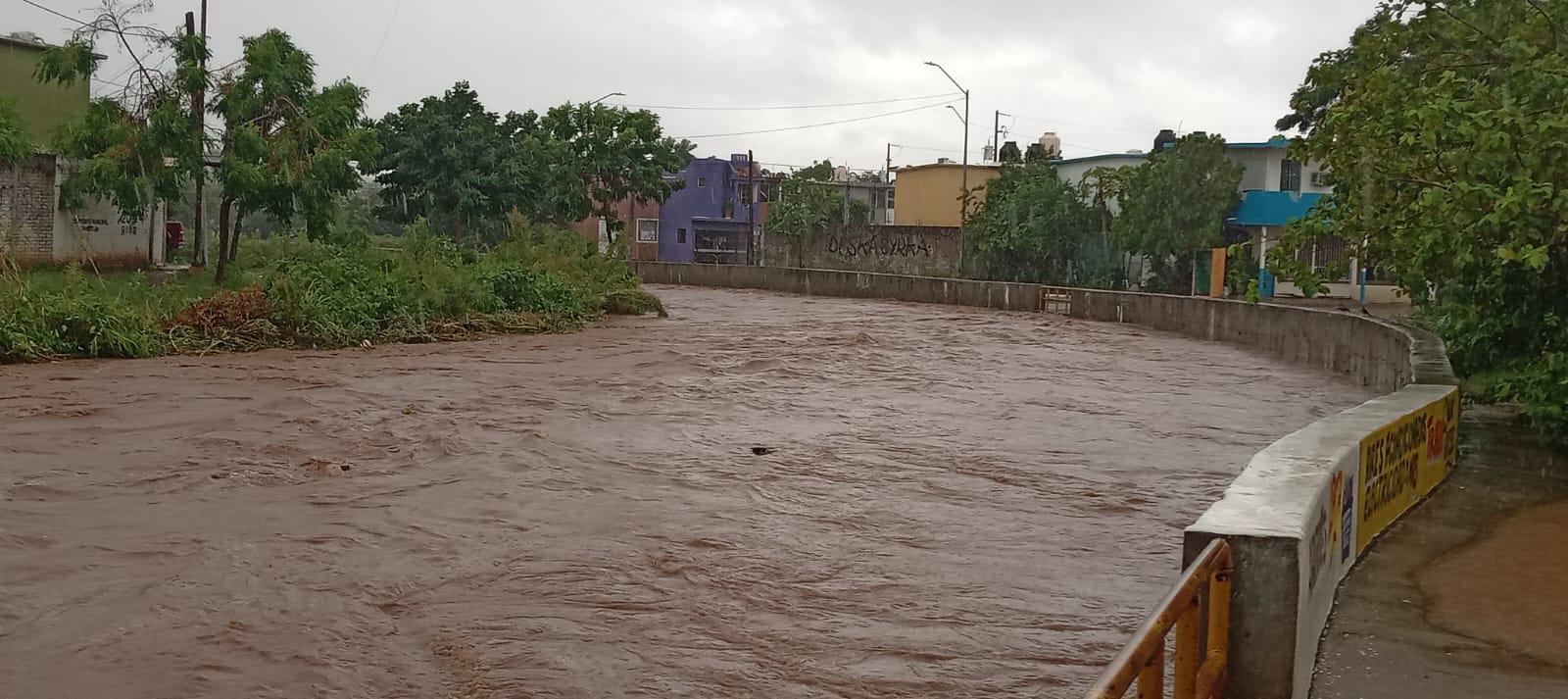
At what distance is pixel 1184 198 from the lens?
4272 cm

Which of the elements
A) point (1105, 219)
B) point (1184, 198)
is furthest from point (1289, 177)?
point (1105, 219)

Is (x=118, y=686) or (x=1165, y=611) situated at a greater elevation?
(x=1165, y=611)

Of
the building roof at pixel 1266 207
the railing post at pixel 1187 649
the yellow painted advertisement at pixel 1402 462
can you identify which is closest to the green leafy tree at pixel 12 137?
the yellow painted advertisement at pixel 1402 462

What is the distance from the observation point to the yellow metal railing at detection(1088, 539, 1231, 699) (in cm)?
367

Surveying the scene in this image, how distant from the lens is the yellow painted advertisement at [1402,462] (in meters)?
8.85

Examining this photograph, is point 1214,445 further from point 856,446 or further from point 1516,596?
point 1516,596

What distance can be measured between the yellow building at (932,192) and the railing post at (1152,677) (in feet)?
187

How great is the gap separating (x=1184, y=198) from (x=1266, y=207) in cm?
296

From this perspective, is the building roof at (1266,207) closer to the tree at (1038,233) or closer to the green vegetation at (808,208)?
the tree at (1038,233)

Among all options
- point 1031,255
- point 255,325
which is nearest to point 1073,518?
Result: point 255,325

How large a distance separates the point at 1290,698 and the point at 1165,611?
1.65m

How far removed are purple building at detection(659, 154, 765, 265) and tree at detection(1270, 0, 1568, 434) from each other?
57714mm

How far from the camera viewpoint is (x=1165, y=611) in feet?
13.7

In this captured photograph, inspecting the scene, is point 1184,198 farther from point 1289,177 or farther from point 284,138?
point 284,138
